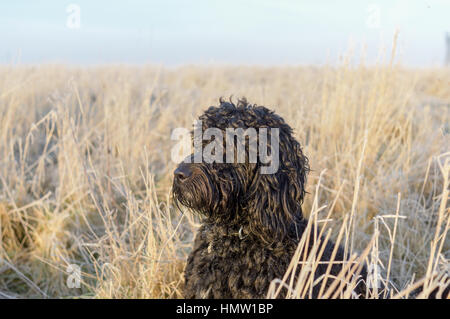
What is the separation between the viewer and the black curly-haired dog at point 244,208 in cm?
258

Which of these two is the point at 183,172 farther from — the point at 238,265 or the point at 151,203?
the point at 151,203

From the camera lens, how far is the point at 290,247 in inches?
108

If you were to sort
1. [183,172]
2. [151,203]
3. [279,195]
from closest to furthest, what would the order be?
[183,172] → [279,195] → [151,203]

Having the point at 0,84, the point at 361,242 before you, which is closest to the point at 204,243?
the point at 361,242

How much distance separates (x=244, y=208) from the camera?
2723mm

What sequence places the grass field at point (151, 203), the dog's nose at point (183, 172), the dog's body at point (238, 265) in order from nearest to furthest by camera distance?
the dog's nose at point (183, 172) < the dog's body at point (238, 265) < the grass field at point (151, 203)

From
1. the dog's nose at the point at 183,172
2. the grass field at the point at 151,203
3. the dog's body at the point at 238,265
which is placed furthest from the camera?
the grass field at the point at 151,203

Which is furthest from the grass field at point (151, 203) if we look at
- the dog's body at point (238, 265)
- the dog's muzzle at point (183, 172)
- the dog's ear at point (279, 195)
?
the dog's ear at point (279, 195)

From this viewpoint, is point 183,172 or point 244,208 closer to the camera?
point 183,172

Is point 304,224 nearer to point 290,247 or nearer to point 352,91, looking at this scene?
point 290,247

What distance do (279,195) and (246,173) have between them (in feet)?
0.85
